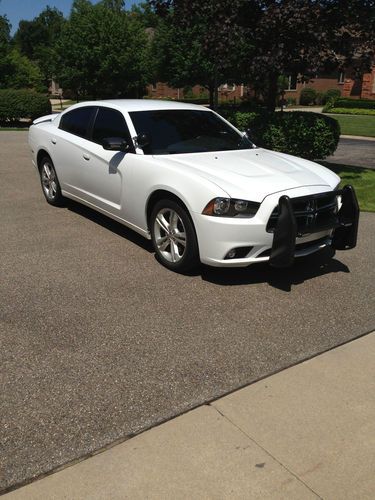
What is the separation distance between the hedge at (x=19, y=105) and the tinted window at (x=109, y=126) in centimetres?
1846

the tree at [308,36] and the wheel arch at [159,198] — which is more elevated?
the tree at [308,36]

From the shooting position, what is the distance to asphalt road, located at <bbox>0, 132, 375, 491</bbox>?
109 inches

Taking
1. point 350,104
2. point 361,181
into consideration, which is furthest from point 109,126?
point 350,104

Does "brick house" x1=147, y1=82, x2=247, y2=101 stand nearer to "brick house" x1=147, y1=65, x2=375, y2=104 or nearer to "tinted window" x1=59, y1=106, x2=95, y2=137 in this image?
"brick house" x1=147, y1=65, x2=375, y2=104

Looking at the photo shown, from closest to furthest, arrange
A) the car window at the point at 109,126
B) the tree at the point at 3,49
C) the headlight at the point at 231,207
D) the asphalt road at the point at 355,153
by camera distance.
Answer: the headlight at the point at 231,207, the car window at the point at 109,126, the asphalt road at the point at 355,153, the tree at the point at 3,49

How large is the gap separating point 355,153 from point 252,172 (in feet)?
38.7

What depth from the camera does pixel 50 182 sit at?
7.27 metres

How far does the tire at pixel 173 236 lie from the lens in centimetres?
461

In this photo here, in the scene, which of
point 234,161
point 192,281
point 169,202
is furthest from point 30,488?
point 234,161

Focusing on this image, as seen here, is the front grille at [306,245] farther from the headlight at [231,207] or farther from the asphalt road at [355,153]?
the asphalt road at [355,153]

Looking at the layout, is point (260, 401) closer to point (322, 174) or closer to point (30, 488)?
point (30, 488)

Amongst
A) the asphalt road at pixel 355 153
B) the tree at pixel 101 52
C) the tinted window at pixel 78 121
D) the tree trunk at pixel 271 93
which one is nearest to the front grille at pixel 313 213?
the tinted window at pixel 78 121

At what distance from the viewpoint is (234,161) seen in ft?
16.6

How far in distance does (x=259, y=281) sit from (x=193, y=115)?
7.73ft
